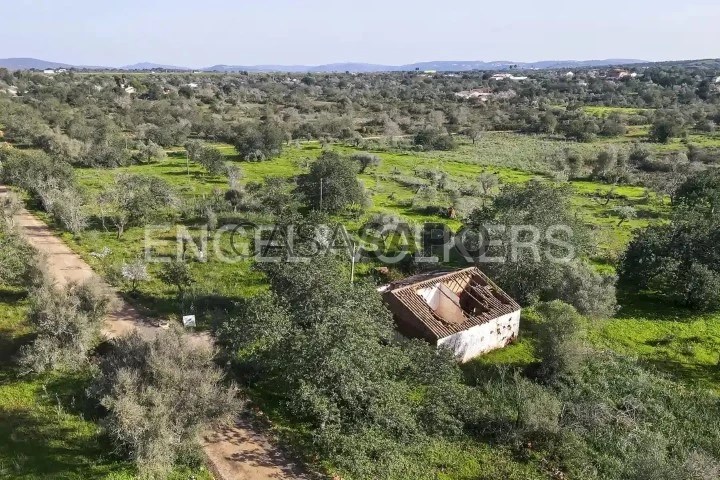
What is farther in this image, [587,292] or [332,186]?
[332,186]

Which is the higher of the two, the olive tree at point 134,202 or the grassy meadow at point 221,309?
the olive tree at point 134,202

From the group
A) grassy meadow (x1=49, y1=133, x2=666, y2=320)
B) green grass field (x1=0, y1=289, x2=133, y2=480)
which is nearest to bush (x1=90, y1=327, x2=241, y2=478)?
green grass field (x1=0, y1=289, x2=133, y2=480)

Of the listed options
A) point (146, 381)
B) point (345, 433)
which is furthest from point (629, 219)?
point (146, 381)

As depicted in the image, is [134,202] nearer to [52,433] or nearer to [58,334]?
[58,334]

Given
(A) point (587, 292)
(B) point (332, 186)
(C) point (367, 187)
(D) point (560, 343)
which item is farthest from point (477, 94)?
(D) point (560, 343)

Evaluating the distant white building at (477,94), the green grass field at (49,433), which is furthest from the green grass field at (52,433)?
the distant white building at (477,94)

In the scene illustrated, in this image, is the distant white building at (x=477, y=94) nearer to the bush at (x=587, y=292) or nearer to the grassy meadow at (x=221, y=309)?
the grassy meadow at (x=221, y=309)

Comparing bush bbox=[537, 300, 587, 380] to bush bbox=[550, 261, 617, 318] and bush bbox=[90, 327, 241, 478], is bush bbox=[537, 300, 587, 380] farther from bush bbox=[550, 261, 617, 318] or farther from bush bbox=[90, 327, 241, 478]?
bush bbox=[90, 327, 241, 478]

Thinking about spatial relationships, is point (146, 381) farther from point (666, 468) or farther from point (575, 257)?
point (575, 257)
